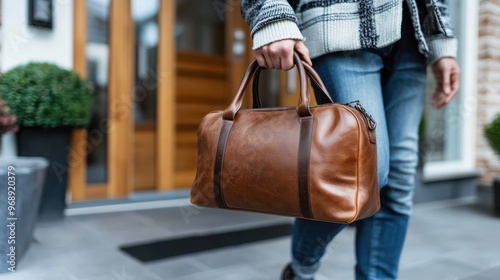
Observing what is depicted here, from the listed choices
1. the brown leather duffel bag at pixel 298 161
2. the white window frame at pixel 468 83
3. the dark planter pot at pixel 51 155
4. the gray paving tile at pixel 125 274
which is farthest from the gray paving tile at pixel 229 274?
the white window frame at pixel 468 83

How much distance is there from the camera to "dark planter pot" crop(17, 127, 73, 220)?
206cm

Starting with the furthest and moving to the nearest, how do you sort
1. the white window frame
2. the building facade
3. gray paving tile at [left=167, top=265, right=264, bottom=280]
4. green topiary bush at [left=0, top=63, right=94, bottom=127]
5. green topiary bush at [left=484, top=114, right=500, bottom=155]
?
the white window frame, green topiary bush at [left=484, top=114, right=500, bottom=155], the building facade, green topiary bush at [left=0, top=63, right=94, bottom=127], gray paving tile at [left=167, top=265, right=264, bottom=280]

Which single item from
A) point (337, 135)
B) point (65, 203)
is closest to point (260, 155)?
point (337, 135)

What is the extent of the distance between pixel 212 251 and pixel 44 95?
1.07m

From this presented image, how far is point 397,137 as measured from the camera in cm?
106

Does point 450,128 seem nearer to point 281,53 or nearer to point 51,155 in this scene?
point 51,155

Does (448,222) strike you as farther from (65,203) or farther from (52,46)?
(52,46)

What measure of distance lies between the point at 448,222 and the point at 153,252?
5.73 ft

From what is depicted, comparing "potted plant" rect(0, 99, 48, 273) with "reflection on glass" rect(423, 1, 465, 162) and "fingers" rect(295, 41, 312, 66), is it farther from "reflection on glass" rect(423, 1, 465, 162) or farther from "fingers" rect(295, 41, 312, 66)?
"reflection on glass" rect(423, 1, 465, 162)

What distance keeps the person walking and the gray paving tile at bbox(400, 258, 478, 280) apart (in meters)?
0.57

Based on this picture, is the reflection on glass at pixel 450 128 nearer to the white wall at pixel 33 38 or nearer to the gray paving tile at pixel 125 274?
the gray paving tile at pixel 125 274

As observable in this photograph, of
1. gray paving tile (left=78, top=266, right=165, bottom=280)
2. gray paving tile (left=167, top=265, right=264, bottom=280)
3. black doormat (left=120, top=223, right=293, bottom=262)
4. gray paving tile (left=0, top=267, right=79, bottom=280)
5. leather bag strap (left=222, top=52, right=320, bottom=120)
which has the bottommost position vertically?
black doormat (left=120, top=223, right=293, bottom=262)

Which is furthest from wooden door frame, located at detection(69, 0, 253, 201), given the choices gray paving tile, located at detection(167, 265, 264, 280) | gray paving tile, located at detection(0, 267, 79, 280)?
gray paving tile, located at detection(167, 265, 264, 280)

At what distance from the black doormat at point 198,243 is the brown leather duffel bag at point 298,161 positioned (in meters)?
0.91
